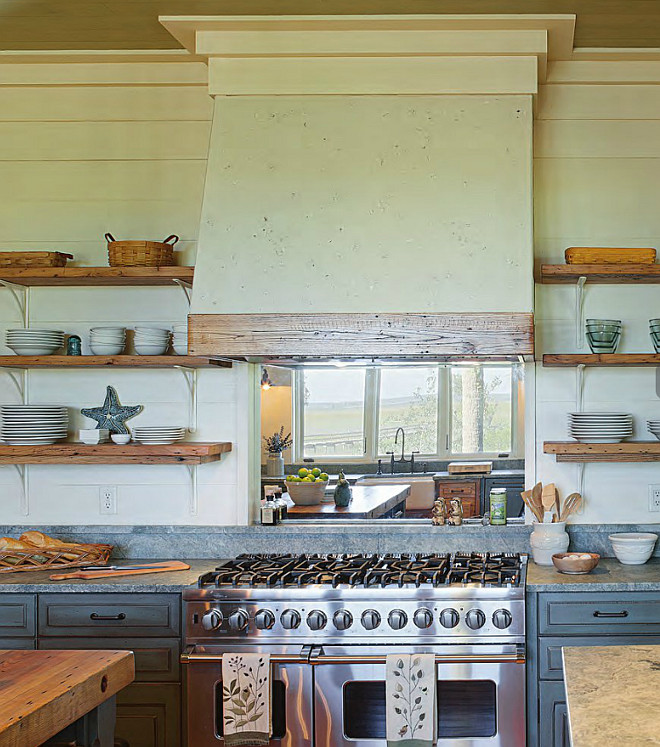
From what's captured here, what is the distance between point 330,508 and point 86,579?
1155mm

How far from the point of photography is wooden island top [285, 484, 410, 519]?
411cm

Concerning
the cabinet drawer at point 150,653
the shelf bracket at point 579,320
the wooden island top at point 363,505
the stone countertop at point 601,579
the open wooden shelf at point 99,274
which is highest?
Answer: the open wooden shelf at point 99,274

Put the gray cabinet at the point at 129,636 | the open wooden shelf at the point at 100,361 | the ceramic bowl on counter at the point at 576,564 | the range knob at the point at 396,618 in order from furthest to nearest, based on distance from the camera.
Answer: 1. the open wooden shelf at the point at 100,361
2. the ceramic bowl on counter at the point at 576,564
3. the gray cabinet at the point at 129,636
4. the range knob at the point at 396,618

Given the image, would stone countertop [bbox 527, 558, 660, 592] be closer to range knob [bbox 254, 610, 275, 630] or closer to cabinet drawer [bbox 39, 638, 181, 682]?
range knob [bbox 254, 610, 275, 630]

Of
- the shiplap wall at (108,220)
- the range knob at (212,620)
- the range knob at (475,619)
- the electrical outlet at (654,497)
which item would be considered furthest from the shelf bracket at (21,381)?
the electrical outlet at (654,497)

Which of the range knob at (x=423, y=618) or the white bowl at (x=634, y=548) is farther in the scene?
the white bowl at (x=634, y=548)

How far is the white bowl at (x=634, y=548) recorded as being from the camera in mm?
3734

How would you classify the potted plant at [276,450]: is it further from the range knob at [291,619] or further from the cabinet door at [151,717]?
the cabinet door at [151,717]

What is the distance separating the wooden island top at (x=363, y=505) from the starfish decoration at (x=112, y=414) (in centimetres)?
82

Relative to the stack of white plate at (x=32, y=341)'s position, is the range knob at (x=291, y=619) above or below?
below

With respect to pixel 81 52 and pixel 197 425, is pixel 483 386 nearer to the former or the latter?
pixel 197 425

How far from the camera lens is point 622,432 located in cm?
380

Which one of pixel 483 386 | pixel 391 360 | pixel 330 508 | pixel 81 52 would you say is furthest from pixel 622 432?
pixel 81 52

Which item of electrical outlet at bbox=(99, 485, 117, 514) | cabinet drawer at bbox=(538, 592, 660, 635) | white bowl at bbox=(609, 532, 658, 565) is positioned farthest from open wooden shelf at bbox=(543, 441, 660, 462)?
electrical outlet at bbox=(99, 485, 117, 514)
